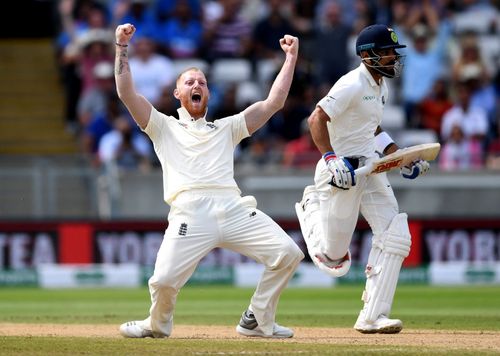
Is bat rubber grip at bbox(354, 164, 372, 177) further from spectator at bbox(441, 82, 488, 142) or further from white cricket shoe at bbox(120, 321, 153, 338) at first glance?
spectator at bbox(441, 82, 488, 142)

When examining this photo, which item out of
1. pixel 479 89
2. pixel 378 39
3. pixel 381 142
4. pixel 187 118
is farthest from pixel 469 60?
pixel 187 118

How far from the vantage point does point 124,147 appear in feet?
47.4

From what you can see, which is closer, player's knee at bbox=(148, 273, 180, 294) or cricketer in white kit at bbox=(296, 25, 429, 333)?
player's knee at bbox=(148, 273, 180, 294)

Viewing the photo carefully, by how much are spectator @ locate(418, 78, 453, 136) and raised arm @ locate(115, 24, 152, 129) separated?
861 centimetres

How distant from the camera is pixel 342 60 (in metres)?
16.2

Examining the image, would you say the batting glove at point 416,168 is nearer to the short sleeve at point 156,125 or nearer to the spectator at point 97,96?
the short sleeve at point 156,125

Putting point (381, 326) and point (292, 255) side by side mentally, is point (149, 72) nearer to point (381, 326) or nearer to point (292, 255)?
point (381, 326)

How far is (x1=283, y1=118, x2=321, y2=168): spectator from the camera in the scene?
14.1m

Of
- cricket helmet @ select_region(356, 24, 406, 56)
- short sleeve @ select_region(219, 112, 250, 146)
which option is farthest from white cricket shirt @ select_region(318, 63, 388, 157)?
short sleeve @ select_region(219, 112, 250, 146)

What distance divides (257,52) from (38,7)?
4073 mm

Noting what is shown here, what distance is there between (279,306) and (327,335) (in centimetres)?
325

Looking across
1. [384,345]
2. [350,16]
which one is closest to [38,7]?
[350,16]

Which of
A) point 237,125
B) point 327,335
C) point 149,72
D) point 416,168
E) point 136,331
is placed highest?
point 149,72

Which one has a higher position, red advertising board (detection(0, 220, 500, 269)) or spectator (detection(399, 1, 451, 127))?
spectator (detection(399, 1, 451, 127))
